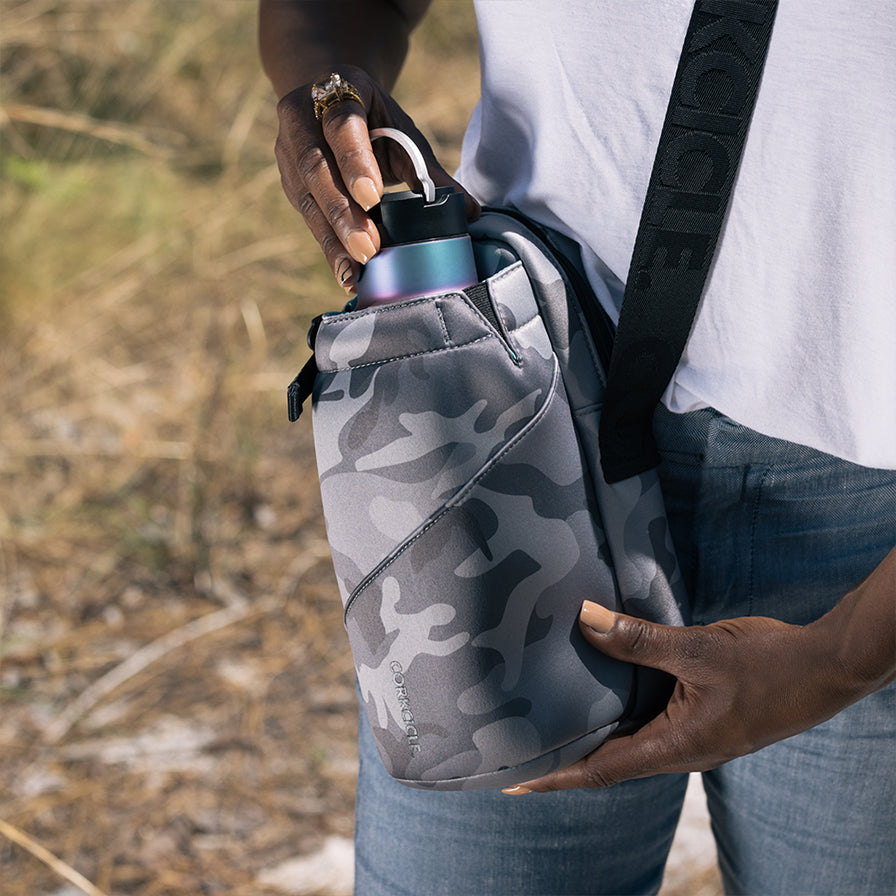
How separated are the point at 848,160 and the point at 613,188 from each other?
0.50ft

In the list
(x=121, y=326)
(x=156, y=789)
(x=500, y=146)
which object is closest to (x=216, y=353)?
(x=121, y=326)

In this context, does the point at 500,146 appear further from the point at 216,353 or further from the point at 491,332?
the point at 216,353

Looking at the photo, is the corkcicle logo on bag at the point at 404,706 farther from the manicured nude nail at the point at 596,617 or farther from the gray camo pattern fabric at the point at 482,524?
the manicured nude nail at the point at 596,617

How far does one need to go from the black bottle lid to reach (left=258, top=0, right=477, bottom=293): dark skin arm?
1cm

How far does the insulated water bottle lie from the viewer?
627 mm

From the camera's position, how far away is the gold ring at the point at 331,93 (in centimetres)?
70

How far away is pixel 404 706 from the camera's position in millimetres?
669

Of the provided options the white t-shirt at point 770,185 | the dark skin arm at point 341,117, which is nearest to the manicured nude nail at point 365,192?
the dark skin arm at point 341,117

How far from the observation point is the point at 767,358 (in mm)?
632

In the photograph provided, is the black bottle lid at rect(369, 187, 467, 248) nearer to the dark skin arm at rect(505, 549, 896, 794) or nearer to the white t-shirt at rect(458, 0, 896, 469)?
the white t-shirt at rect(458, 0, 896, 469)

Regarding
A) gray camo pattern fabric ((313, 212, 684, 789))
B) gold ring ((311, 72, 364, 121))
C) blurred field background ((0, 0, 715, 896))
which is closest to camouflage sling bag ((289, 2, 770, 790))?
gray camo pattern fabric ((313, 212, 684, 789))

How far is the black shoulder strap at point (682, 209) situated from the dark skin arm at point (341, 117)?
0.15m

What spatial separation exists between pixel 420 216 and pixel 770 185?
223mm

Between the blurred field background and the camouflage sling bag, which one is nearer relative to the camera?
the camouflage sling bag
